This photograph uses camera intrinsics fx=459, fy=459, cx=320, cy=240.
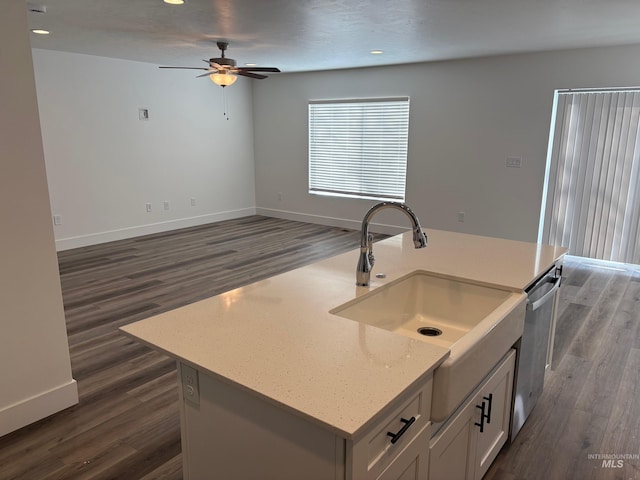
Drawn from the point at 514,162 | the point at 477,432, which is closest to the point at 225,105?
the point at 514,162

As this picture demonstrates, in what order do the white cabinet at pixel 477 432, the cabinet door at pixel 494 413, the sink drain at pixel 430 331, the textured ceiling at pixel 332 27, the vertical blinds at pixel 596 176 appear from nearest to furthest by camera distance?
the white cabinet at pixel 477 432
the cabinet door at pixel 494 413
the sink drain at pixel 430 331
the textured ceiling at pixel 332 27
the vertical blinds at pixel 596 176

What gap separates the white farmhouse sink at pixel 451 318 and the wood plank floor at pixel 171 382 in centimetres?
74

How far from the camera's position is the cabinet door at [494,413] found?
1.79 meters

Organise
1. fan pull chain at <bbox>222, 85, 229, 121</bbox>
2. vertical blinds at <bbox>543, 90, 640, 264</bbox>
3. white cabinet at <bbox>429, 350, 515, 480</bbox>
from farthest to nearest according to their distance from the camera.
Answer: fan pull chain at <bbox>222, 85, 229, 121</bbox> < vertical blinds at <bbox>543, 90, 640, 264</bbox> < white cabinet at <bbox>429, 350, 515, 480</bbox>

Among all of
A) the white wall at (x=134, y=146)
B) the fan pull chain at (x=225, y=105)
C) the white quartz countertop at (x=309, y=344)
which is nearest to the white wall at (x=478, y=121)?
the fan pull chain at (x=225, y=105)

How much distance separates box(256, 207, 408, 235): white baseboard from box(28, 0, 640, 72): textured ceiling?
8.30ft

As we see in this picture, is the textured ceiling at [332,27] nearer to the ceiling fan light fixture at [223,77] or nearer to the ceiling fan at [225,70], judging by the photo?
the ceiling fan at [225,70]

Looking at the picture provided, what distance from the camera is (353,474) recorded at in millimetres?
1060

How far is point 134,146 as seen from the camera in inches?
263

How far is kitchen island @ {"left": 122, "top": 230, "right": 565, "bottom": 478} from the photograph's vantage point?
3.61ft

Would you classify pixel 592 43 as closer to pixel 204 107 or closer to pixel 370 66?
pixel 370 66

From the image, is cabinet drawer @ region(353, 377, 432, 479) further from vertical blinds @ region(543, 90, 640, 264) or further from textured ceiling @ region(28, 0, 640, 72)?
vertical blinds @ region(543, 90, 640, 264)

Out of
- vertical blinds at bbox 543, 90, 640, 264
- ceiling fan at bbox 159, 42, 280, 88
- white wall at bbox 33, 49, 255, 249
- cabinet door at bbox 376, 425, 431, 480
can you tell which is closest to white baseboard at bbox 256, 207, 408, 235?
white wall at bbox 33, 49, 255, 249

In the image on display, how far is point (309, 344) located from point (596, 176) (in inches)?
209
